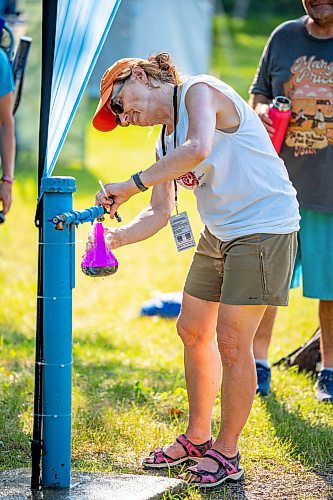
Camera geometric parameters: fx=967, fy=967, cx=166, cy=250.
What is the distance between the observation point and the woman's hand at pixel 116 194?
3416mm

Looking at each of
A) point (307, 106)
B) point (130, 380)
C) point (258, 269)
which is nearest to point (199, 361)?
point (258, 269)

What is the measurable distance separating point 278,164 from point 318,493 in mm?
1316

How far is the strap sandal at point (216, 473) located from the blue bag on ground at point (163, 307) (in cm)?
287

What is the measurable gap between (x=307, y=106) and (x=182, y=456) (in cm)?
197

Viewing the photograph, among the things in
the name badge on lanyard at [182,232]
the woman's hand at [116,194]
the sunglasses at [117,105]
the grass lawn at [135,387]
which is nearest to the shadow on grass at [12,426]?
the grass lawn at [135,387]

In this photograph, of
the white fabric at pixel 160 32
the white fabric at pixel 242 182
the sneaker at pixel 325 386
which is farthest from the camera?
the white fabric at pixel 160 32

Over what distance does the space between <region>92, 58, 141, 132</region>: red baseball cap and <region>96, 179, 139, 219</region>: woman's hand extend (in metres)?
0.34

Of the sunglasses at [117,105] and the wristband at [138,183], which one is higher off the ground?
the sunglasses at [117,105]

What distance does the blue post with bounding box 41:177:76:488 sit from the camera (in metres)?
3.44

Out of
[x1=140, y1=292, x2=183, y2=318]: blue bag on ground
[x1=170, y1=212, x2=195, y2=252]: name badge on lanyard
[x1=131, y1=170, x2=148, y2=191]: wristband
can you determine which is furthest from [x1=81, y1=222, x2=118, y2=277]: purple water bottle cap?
[x1=140, y1=292, x2=183, y2=318]: blue bag on ground

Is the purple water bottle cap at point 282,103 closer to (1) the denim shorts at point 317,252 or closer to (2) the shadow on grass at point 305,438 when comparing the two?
(1) the denim shorts at point 317,252

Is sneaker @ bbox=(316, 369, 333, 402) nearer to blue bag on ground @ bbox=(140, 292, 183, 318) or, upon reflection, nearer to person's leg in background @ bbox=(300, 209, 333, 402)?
person's leg in background @ bbox=(300, 209, 333, 402)

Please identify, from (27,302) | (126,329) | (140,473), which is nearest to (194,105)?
(140,473)

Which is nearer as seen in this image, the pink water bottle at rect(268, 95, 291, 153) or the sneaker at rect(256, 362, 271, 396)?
the pink water bottle at rect(268, 95, 291, 153)
